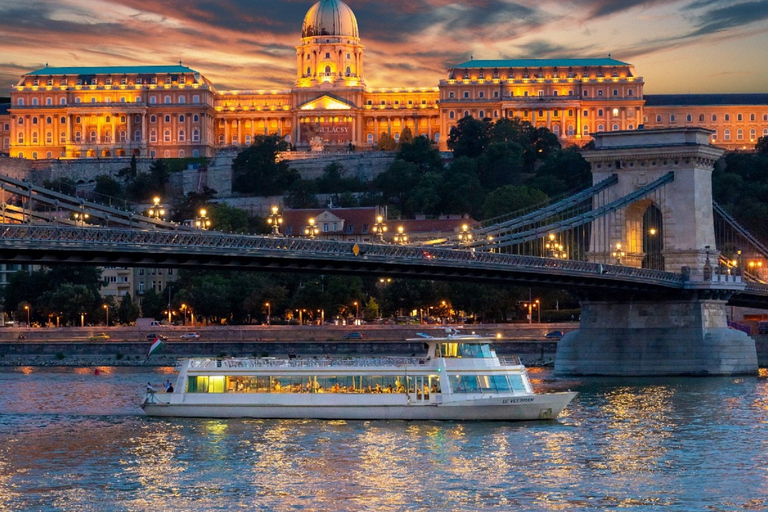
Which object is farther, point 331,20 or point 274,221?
point 331,20

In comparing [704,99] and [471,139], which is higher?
[704,99]

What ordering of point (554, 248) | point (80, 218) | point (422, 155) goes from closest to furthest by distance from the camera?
point (80, 218) → point (554, 248) → point (422, 155)

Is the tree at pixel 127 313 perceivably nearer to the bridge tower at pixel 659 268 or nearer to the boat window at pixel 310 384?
the bridge tower at pixel 659 268

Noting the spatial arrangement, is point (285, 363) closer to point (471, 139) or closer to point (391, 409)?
point (391, 409)

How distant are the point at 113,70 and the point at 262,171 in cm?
3324

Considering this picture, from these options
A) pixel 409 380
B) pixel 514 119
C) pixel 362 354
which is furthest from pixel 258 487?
pixel 514 119

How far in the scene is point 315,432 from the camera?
149 ft

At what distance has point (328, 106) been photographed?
17712 cm

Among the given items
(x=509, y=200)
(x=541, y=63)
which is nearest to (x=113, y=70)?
(x=541, y=63)

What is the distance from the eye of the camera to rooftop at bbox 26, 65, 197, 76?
17650cm

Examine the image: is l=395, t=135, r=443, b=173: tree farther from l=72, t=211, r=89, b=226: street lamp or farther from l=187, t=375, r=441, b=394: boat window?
l=187, t=375, r=441, b=394: boat window

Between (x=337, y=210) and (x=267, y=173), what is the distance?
24.7 m

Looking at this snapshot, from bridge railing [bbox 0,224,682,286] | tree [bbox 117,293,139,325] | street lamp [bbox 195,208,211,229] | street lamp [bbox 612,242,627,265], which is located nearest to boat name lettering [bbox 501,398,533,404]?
bridge railing [bbox 0,224,682,286]

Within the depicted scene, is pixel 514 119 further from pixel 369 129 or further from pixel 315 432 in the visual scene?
pixel 315 432
